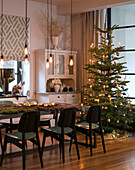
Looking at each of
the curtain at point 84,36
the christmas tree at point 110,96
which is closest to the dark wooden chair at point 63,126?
the christmas tree at point 110,96

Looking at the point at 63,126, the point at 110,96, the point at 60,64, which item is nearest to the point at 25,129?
the point at 63,126

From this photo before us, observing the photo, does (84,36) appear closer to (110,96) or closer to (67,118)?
(110,96)

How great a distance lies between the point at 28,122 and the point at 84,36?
4680 millimetres

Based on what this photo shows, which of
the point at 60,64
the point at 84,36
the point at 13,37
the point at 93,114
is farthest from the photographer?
the point at 84,36

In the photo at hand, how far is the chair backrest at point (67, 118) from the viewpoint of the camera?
511 centimetres

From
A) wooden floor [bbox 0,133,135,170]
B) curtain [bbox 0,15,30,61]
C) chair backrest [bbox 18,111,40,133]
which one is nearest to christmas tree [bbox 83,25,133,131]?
wooden floor [bbox 0,133,135,170]

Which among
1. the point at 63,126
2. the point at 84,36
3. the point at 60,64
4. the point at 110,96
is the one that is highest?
the point at 84,36

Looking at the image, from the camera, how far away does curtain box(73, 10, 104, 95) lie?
8.54 m

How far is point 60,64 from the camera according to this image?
8.59 meters

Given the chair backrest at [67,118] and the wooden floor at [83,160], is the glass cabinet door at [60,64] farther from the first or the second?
the chair backrest at [67,118]

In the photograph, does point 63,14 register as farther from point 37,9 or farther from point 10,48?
point 10,48

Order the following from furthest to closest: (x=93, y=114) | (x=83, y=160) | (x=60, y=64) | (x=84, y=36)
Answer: (x=84, y=36), (x=60, y=64), (x=93, y=114), (x=83, y=160)

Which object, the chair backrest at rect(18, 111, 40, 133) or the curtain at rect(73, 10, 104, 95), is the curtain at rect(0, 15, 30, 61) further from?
the chair backrest at rect(18, 111, 40, 133)

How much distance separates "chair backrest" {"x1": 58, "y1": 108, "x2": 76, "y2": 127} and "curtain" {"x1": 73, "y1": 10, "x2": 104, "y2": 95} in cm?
354
